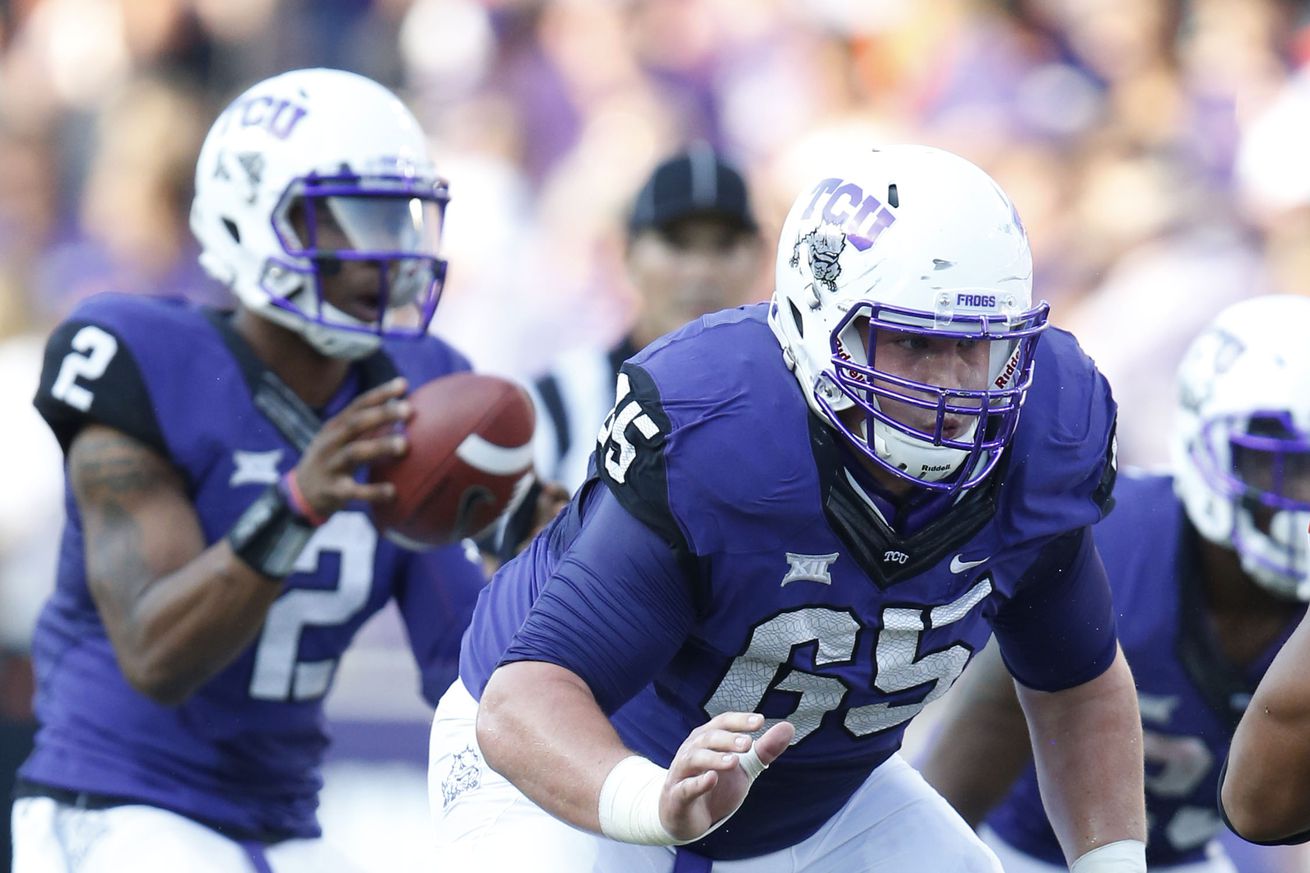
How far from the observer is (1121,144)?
7383 mm

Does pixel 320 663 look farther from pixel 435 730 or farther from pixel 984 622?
pixel 984 622

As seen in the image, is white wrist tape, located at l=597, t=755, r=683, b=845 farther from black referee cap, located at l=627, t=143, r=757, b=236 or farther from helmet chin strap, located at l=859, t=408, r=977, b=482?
black referee cap, located at l=627, t=143, r=757, b=236

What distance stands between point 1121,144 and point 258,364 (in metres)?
4.58

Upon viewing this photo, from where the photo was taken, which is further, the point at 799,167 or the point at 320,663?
the point at 799,167

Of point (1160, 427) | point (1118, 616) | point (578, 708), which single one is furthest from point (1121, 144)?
point (578, 708)

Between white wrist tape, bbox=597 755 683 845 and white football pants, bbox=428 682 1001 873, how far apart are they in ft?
1.20

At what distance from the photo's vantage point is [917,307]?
2.54m

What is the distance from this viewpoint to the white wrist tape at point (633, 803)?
7.29 feet

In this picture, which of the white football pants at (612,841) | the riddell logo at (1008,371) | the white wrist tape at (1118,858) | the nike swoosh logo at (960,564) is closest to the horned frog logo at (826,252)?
the riddell logo at (1008,371)

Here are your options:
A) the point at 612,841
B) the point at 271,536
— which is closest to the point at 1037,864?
the point at 612,841

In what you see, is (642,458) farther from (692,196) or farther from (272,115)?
→ (692,196)

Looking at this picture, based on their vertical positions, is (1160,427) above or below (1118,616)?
below

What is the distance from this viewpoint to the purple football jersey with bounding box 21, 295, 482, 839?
11.4 feet

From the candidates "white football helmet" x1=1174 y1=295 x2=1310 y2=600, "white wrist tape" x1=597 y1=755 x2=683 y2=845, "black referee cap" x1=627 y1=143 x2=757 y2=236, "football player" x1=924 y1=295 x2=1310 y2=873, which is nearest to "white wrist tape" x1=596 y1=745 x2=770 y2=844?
"white wrist tape" x1=597 y1=755 x2=683 y2=845
